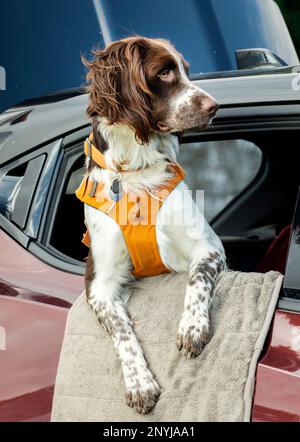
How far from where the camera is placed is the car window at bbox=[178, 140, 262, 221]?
27.2ft

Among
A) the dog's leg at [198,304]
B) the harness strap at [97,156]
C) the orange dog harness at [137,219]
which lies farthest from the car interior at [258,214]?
the dog's leg at [198,304]

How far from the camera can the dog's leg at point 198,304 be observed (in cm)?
244

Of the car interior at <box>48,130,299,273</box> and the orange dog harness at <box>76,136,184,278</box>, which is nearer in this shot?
the orange dog harness at <box>76,136,184,278</box>

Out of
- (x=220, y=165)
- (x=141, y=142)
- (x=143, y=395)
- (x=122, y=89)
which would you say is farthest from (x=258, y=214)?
(x=220, y=165)

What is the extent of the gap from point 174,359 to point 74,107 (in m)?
1.05

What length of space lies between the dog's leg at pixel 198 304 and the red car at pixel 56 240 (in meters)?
0.21

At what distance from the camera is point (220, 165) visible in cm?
877

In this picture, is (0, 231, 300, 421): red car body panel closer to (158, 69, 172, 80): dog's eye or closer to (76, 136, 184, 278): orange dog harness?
(76, 136, 184, 278): orange dog harness

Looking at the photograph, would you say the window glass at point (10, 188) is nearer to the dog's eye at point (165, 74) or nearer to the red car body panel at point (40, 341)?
the red car body panel at point (40, 341)

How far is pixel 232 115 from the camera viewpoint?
9.56 ft

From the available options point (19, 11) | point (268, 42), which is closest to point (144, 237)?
point (268, 42)

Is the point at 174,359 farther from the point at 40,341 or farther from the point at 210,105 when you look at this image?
the point at 210,105

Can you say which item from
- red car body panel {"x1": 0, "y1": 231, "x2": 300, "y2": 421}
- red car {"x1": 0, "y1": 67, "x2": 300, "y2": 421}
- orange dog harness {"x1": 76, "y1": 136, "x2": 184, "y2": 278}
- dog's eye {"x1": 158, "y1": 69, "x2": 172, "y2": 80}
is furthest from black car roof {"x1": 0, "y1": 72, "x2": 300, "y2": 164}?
red car body panel {"x1": 0, "y1": 231, "x2": 300, "y2": 421}

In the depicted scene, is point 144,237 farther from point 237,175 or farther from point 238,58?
point 237,175
